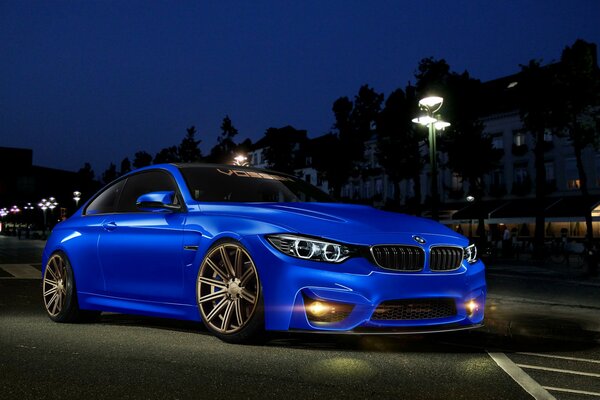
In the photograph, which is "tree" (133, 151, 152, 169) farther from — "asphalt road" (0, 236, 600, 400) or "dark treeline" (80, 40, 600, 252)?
"asphalt road" (0, 236, 600, 400)

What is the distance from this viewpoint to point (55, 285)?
24.2 ft

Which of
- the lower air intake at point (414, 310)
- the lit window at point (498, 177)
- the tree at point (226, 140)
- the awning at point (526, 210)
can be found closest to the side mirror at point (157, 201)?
the lower air intake at point (414, 310)

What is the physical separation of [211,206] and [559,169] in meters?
46.1

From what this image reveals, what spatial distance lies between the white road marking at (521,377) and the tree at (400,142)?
120 ft

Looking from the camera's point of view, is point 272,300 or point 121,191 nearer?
point 272,300

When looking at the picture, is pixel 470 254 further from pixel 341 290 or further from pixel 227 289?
pixel 227 289

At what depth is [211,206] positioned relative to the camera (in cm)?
592

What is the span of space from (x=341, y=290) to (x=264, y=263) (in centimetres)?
63

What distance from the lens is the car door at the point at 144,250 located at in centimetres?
600

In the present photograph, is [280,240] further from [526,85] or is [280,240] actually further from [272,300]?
[526,85]

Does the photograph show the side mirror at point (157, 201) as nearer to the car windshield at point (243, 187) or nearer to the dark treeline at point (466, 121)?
the car windshield at point (243, 187)

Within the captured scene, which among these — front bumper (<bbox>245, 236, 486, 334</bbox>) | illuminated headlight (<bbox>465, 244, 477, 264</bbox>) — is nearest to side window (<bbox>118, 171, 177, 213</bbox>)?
front bumper (<bbox>245, 236, 486, 334</bbox>)

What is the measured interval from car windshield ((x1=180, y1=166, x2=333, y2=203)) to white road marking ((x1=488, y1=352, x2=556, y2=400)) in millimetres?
2406

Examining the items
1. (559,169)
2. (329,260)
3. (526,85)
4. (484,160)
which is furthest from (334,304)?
(559,169)
